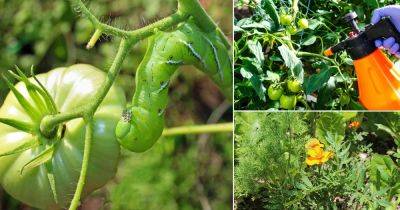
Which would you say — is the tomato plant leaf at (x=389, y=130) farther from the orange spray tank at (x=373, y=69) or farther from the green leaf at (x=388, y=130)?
the orange spray tank at (x=373, y=69)

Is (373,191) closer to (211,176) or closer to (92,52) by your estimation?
(211,176)

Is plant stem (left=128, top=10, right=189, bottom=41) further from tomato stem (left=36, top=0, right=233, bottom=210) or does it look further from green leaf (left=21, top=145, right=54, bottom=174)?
green leaf (left=21, top=145, right=54, bottom=174)

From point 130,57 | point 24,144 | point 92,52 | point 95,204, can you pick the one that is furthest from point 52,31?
point 24,144

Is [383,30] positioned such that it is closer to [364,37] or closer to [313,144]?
[364,37]

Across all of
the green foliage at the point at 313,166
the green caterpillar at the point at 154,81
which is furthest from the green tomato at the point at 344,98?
the green caterpillar at the point at 154,81

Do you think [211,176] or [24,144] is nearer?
[24,144]

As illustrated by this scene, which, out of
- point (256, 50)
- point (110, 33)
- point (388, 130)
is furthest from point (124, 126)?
point (388, 130)

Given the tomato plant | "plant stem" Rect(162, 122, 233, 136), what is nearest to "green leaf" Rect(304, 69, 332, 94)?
the tomato plant
